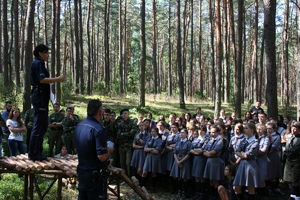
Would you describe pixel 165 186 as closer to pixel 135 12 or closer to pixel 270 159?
pixel 270 159

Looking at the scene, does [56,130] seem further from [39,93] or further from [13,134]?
[39,93]

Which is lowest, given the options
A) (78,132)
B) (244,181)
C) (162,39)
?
(244,181)

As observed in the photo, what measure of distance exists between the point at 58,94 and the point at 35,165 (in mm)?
15185

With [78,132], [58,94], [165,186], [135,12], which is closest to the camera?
[78,132]

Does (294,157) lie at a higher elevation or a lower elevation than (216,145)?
lower

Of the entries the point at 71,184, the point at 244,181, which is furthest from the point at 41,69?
the point at 244,181

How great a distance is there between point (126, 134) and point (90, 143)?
5672mm

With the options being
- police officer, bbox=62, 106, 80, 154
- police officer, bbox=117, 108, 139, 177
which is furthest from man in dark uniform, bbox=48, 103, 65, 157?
police officer, bbox=117, 108, 139, 177

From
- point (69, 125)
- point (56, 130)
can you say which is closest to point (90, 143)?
point (69, 125)

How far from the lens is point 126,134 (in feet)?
32.3

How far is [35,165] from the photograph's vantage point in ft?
18.2

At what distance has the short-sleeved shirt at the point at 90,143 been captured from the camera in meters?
4.16

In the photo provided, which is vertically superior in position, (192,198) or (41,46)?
(41,46)

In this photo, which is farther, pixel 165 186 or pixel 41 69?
pixel 165 186
